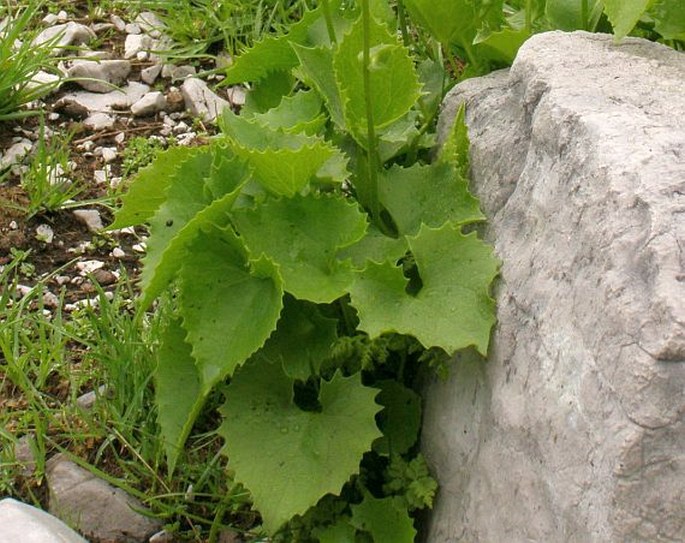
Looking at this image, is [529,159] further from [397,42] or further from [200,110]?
[200,110]

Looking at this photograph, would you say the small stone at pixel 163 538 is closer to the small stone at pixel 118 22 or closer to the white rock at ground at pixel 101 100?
the white rock at ground at pixel 101 100

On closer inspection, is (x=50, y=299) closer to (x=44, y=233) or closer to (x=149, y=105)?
(x=44, y=233)

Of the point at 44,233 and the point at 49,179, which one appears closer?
the point at 44,233

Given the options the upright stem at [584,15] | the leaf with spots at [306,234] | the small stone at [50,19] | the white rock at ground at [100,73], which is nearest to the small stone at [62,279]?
the white rock at ground at [100,73]

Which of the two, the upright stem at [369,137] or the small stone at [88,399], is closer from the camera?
the upright stem at [369,137]

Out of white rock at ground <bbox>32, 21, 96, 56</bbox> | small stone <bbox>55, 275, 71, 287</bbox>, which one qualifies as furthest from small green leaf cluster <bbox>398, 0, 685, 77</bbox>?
white rock at ground <bbox>32, 21, 96, 56</bbox>

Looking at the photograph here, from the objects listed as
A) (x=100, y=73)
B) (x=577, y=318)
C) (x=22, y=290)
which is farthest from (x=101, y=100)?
(x=577, y=318)
